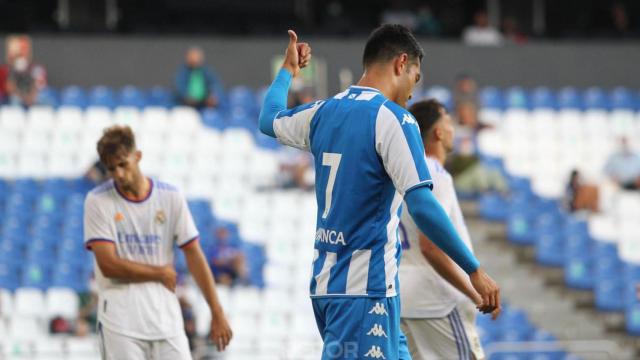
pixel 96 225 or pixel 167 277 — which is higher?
pixel 96 225

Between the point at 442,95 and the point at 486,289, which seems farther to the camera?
the point at 442,95

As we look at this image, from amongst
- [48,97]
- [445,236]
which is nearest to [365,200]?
[445,236]

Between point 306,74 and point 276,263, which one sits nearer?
point 276,263

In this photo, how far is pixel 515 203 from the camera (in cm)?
1811

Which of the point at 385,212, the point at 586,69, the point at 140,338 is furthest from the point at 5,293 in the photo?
the point at 586,69

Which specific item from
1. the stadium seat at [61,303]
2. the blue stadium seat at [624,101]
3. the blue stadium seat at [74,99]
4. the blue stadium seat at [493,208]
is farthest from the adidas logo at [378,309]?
the blue stadium seat at [624,101]

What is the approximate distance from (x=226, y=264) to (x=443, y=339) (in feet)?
28.5

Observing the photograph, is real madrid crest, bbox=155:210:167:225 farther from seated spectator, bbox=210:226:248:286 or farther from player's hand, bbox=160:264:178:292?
seated spectator, bbox=210:226:248:286

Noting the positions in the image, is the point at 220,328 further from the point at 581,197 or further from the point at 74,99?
→ the point at 74,99

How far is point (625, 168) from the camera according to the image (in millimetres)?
19484

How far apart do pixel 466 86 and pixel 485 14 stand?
5.28 m

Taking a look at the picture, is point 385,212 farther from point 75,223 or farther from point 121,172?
point 75,223

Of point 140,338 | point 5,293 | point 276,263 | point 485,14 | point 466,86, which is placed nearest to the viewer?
point 140,338

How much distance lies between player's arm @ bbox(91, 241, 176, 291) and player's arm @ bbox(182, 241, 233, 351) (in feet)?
0.62
